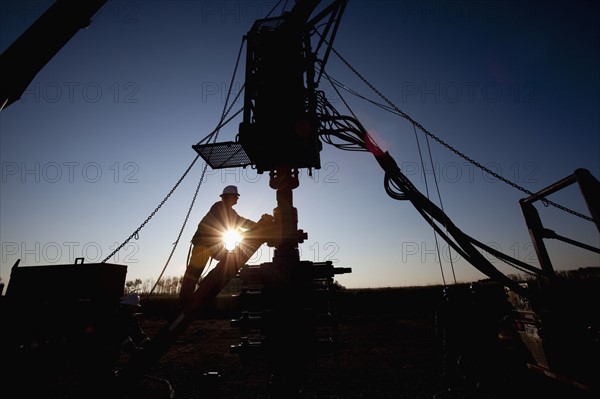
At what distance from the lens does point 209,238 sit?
5656 mm

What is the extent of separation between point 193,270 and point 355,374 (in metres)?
6.81

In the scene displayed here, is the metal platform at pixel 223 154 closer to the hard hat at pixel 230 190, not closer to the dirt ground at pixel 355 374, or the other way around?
the hard hat at pixel 230 190

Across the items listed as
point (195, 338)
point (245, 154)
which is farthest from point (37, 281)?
point (195, 338)

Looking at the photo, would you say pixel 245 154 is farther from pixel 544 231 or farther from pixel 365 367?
pixel 365 367

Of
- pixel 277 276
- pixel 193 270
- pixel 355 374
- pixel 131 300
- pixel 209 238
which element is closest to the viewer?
pixel 277 276

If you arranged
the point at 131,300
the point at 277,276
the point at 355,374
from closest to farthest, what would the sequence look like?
the point at 277,276
the point at 131,300
the point at 355,374

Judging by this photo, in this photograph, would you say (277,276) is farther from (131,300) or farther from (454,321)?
(454,321)

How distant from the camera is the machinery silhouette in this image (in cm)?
327

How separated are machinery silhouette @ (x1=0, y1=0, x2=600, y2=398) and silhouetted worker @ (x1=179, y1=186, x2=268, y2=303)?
0.63 m

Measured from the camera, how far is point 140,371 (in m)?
4.00

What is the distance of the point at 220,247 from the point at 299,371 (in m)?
2.77

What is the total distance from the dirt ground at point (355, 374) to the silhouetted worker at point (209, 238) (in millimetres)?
1768

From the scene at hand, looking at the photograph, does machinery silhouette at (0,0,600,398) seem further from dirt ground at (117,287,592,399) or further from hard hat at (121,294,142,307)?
hard hat at (121,294,142,307)

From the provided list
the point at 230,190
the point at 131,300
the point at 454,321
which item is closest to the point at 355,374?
the point at 454,321
